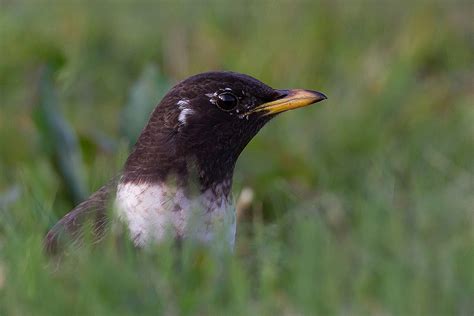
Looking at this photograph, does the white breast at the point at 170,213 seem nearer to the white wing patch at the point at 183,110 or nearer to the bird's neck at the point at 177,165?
the bird's neck at the point at 177,165

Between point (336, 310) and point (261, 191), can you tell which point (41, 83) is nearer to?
point (261, 191)

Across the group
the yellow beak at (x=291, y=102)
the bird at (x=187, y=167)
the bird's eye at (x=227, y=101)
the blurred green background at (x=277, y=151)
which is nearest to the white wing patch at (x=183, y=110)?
the bird at (x=187, y=167)

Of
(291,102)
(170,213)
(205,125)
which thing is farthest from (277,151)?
(170,213)

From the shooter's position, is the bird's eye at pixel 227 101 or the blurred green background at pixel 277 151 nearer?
the blurred green background at pixel 277 151

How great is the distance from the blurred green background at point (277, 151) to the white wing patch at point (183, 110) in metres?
0.44

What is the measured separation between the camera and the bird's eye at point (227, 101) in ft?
14.6

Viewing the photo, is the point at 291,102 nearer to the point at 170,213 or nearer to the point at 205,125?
the point at 205,125

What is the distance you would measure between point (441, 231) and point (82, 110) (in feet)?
8.37

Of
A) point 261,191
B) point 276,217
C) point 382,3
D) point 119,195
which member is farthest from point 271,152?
point 382,3

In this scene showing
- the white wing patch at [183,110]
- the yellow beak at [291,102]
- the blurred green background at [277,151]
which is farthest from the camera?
the yellow beak at [291,102]

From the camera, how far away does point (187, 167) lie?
13.9 ft

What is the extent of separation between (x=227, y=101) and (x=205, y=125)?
0.44 feet

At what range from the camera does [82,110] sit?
685 cm

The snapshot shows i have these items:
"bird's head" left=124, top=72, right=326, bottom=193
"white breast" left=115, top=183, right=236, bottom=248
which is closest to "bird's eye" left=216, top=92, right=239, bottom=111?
"bird's head" left=124, top=72, right=326, bottom=193
